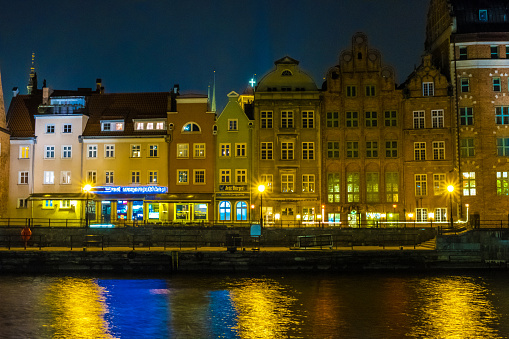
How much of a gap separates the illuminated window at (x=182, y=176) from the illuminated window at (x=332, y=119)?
52.1 ft

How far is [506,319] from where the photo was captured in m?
27.8

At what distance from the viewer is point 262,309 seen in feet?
97.0

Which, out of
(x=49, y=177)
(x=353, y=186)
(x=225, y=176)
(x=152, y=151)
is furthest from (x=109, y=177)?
(x=353, y=186)

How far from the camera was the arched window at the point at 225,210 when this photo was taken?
60.2 m

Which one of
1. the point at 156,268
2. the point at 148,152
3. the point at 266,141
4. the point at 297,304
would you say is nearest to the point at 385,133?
the point at 266,141

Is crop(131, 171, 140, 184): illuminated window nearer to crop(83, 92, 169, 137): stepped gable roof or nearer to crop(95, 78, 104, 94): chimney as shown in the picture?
crop(83, 92, 169, 137): stepped gable roof

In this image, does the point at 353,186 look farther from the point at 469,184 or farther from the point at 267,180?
the point at 469,184

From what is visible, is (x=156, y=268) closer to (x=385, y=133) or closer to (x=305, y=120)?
(x=305, y=120)

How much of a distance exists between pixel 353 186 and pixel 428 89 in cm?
1271

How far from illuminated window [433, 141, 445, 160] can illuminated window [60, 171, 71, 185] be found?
127 ft

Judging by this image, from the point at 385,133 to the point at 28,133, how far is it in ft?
127

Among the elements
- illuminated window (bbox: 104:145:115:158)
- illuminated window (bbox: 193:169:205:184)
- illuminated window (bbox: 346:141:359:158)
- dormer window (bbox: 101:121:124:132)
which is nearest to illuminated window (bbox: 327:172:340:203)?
illuminated window (bbox: 346:141:359:158)

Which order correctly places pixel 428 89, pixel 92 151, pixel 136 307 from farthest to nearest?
pixel 92 151, pixel 428 89, pixel 136 307

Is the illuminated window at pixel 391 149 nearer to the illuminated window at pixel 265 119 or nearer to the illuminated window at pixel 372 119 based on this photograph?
the illuminated window at pixel 372 119
